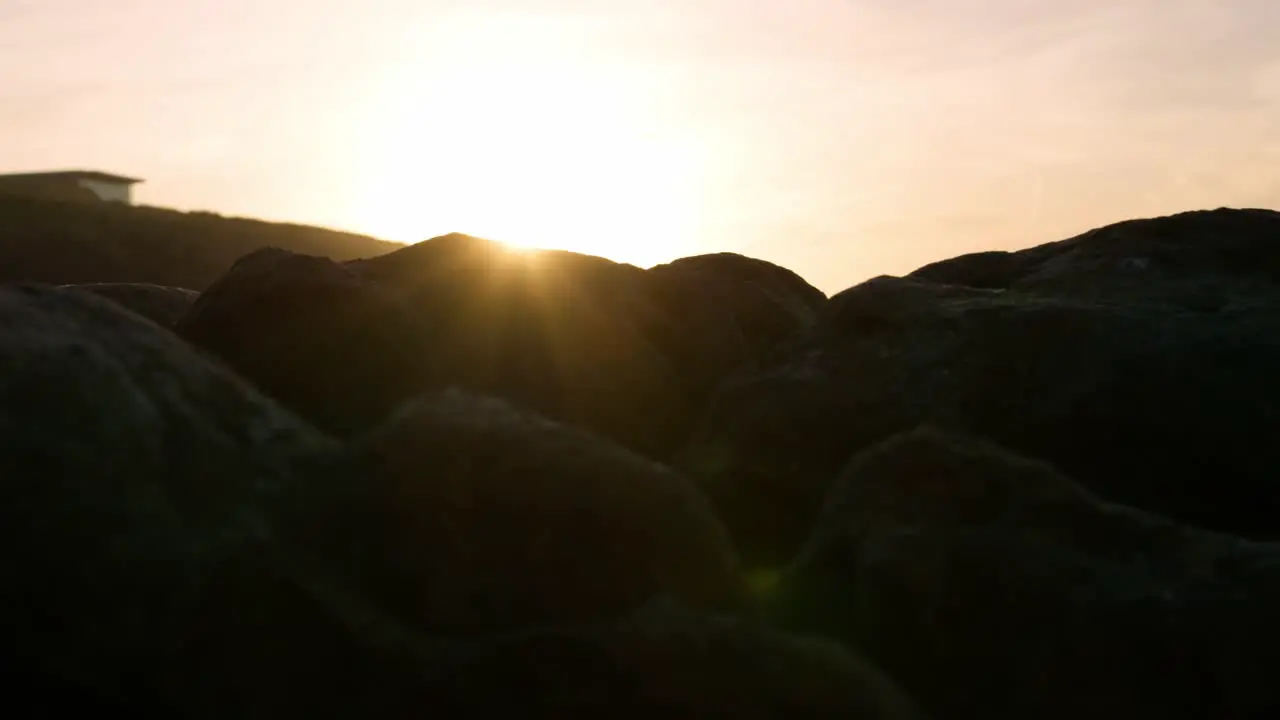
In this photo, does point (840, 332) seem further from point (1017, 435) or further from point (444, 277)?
point (444, 277)

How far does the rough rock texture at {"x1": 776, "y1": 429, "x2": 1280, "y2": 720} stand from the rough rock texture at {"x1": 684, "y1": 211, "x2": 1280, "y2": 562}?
0.99 m

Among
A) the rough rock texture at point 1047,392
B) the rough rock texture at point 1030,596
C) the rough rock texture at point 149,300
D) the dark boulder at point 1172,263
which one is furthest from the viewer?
the rough rock texture at point 149,300

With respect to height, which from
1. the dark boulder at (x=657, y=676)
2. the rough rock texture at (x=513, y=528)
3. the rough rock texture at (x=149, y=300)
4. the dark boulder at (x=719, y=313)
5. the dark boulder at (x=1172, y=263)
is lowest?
the dark boulder at (x=657, y=676)

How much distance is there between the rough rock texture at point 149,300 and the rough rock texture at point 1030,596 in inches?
176

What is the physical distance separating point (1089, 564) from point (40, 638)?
2521 mm

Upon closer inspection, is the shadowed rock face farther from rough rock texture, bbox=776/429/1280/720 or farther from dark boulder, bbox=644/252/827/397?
dark boulder, bbox=644/252/827/397

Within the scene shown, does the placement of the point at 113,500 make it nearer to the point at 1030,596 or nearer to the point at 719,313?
the point at 1030,596

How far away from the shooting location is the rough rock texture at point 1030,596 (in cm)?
296

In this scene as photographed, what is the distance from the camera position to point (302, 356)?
5066mm

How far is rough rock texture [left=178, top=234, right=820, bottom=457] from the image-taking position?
5074 millimetres

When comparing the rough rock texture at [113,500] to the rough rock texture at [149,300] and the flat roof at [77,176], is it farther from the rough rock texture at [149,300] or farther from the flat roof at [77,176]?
the flat roof at [77,176]

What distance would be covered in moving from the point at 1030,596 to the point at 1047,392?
1.76 meters

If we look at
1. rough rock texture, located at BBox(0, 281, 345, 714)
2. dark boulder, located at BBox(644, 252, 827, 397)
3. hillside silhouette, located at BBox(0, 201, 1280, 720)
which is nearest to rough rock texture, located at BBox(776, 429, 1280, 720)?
hillside silhouette, located at BBox(0, 201, 1280, 720)

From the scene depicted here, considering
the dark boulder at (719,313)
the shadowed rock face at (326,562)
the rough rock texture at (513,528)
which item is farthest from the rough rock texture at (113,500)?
the dark boulder at (719,313)
